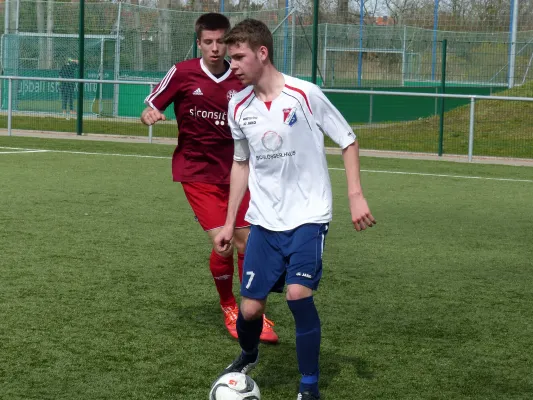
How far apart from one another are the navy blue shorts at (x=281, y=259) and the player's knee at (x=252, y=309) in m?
0.03

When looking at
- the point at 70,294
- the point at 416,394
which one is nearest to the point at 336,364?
the point at 416,394

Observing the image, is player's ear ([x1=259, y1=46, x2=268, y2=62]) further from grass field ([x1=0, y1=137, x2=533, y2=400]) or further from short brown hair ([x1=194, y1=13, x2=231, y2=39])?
grass field ([x1=0, y1=137, x2=533, y2=400])

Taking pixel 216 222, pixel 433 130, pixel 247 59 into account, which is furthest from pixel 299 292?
pixel 433 130

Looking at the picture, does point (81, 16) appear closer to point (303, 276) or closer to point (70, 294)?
point (70, 294)

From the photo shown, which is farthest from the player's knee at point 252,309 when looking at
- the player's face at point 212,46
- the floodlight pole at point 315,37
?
the floodlight pole at point 315,37

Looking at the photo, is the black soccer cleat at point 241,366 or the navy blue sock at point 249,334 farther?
the black soccer cleat at point 241,366

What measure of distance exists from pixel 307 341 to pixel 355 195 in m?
0.68

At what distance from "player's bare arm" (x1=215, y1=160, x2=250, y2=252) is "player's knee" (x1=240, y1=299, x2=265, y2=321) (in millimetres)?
339

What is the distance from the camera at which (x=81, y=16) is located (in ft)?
65.6

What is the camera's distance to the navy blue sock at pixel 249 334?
4461mm

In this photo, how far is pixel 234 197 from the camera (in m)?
4.59

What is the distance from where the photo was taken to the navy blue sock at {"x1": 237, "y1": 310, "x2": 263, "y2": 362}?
176 inches

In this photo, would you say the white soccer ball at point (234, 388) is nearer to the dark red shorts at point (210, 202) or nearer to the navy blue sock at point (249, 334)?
the navy blue sock at point (249, 334)

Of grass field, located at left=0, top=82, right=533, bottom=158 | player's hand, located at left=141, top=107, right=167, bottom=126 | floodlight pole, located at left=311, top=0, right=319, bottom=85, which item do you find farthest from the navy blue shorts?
floodlight pole, located at left=311, top=0, right=319, bottom=85
